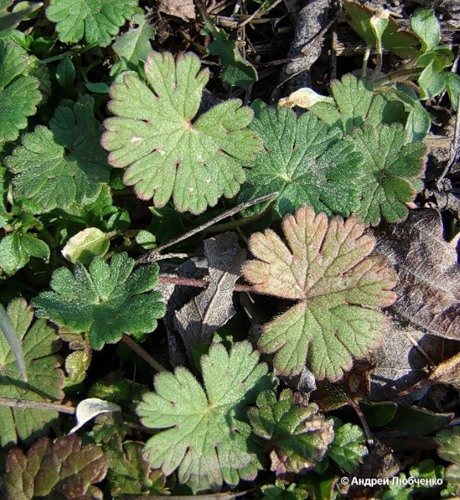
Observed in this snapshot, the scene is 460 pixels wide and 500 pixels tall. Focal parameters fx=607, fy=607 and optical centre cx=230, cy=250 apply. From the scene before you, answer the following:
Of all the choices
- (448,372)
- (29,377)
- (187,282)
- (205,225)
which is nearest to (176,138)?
(205,225)

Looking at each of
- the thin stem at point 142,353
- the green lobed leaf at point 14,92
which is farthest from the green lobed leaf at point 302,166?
the green lobed leaf at point 14,92

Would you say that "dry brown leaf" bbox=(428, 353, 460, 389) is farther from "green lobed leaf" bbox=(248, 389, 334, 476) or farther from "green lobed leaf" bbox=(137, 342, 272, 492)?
"green lobed leaf" bbox=(137, 342, 272, 492)

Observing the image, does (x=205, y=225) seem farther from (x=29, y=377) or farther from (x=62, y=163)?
(x=29, y=377)

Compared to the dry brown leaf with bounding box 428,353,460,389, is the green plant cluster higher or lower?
higher

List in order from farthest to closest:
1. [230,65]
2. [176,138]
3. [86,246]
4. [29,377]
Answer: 1. [230,65]
2. [86,246]
3. [176,138]
4. [29,377]

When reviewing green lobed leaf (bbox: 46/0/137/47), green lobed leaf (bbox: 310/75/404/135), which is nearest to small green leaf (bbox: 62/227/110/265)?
green lobed leaf (bbox: 46/0/137/47)
